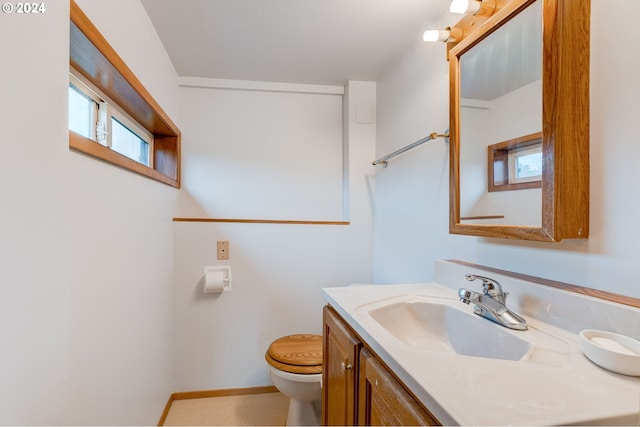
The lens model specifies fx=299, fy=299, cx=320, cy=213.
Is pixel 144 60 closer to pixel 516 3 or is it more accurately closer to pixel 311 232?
pixel 311 232

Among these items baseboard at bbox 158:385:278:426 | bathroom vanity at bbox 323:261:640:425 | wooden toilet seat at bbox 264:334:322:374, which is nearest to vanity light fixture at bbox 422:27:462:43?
bathroom vanity at bbox 323:261:640:425

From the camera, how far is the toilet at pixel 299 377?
1579 mm

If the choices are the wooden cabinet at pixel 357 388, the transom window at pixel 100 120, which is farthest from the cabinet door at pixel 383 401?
the transom window at pixel 100 120

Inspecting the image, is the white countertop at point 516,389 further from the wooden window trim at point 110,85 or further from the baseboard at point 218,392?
the baseboard at point 218,392

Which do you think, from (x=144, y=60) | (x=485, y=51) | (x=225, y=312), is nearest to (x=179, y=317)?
(x=225, y=312)

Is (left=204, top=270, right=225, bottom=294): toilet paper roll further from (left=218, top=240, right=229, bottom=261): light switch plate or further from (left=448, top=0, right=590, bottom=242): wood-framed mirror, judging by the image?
(left=448, top=0, right=590, bottom=242): wood-framed mirror

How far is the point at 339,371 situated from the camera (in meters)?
1.07

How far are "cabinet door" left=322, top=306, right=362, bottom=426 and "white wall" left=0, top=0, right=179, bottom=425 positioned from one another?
799 mm

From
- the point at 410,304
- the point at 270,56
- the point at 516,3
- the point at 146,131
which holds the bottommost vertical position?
the point at 410,304

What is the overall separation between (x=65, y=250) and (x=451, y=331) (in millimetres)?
1212

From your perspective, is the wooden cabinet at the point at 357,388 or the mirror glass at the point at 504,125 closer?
the wooden cabinet at the point at 357,388

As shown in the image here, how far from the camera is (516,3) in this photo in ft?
3.08

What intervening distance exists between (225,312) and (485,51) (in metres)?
2.07

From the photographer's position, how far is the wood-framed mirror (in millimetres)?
800
